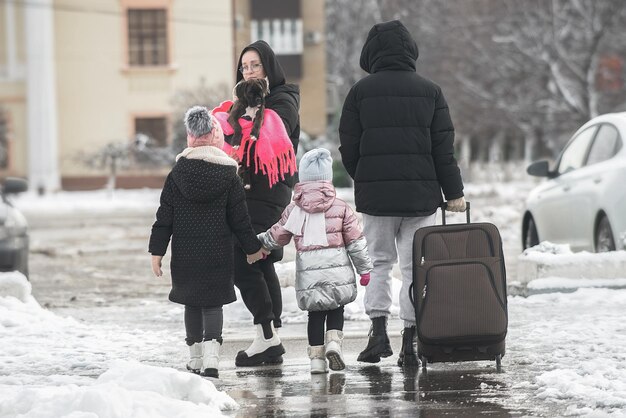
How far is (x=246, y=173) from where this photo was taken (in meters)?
8.05

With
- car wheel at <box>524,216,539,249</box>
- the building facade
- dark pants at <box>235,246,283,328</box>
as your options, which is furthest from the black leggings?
the building facade

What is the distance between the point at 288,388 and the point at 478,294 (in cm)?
113

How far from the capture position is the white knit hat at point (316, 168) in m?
7.68

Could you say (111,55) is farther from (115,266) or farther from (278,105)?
(278,105)

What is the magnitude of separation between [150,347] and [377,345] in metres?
1.85

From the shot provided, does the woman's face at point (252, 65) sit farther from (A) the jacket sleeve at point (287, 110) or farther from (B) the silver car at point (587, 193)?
(B) the silver car at point (587, 193)

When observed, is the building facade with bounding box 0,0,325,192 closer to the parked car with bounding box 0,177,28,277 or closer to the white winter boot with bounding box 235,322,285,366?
the parked car with bounding box 0,177,28,277

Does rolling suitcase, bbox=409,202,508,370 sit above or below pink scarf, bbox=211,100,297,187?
below

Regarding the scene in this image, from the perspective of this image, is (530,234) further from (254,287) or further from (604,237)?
(254,287)

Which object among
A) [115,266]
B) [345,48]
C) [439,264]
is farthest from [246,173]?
[345,48]

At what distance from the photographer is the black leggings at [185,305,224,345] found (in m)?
7.71

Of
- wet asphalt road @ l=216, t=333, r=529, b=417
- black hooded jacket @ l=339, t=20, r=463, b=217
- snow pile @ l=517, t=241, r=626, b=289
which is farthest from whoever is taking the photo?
snow pile @ l=517, t=241, r=626, b=289

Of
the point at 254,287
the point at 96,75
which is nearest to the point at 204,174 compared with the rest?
the point at 254,287

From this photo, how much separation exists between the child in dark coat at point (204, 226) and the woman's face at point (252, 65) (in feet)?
2.10
